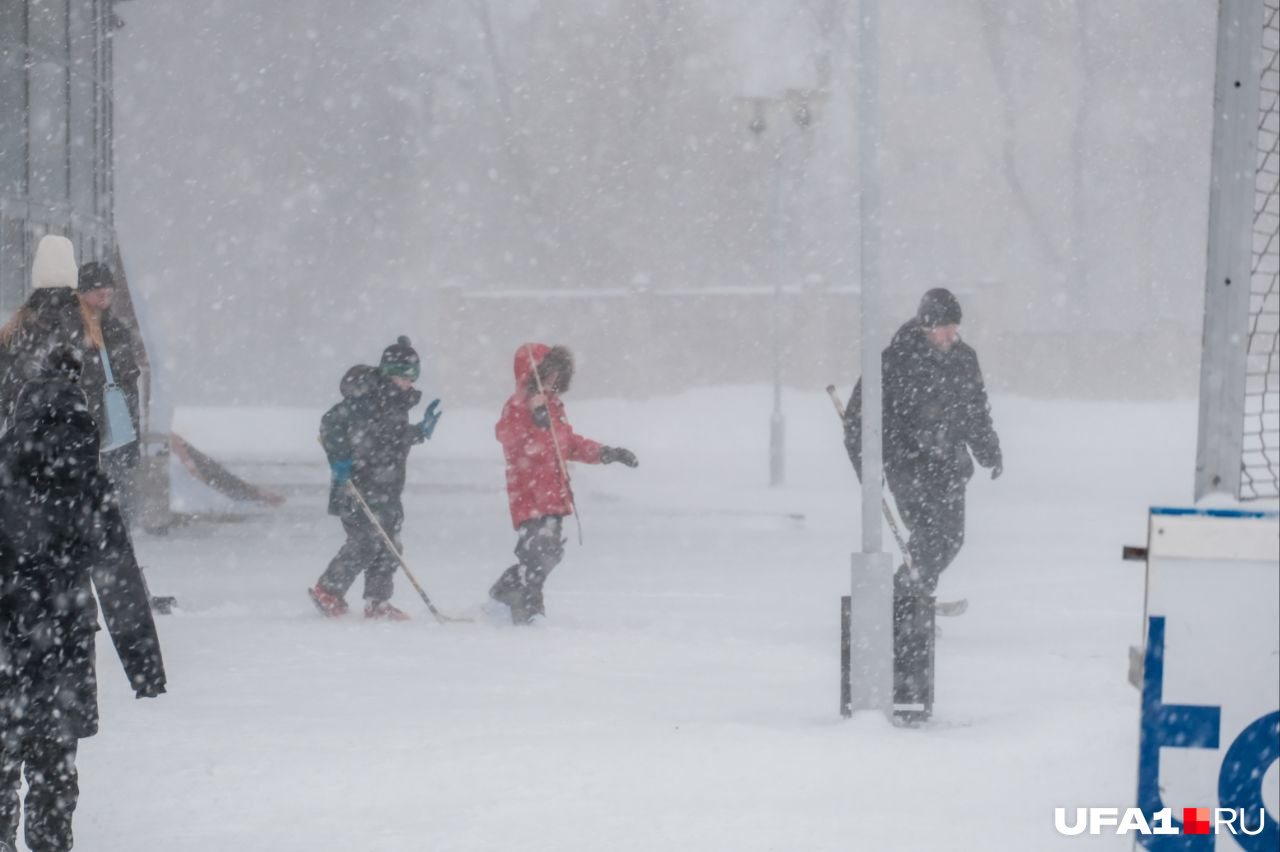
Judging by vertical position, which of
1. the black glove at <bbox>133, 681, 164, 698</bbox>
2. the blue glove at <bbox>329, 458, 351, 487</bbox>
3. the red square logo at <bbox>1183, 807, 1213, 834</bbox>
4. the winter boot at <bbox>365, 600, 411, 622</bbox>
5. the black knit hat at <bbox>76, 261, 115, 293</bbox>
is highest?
the black knit hat at <bbox>76, 261, 115, 293</bbox>

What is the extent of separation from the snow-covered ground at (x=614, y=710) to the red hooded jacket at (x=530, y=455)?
2.26 ft

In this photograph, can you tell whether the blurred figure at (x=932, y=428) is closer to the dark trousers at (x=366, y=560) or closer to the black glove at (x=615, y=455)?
the black glove at (x=615, y=455)

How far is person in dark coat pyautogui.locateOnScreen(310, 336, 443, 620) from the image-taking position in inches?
362

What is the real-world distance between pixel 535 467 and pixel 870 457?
290cm

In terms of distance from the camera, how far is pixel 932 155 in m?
43.4

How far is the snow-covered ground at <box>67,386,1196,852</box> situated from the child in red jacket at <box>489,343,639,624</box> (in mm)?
259

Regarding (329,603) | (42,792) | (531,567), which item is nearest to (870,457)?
(531,567)

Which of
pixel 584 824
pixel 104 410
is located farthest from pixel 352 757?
pixel 104 410

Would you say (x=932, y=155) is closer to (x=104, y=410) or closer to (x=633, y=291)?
(x=633, y=291)

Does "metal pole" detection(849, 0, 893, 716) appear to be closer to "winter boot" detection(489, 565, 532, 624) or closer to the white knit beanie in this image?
the white knit beanie

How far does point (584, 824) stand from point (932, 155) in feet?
131

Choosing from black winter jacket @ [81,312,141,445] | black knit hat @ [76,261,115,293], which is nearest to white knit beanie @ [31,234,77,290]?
black winter jacket @ [81,312,141,445]

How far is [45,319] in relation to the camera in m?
4.73

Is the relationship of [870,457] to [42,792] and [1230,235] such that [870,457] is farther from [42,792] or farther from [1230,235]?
[42,792]
